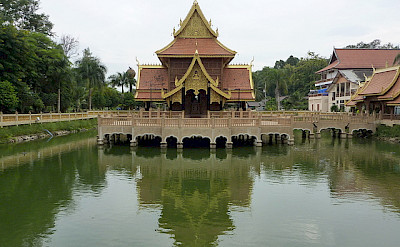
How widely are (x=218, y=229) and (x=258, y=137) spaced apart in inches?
554

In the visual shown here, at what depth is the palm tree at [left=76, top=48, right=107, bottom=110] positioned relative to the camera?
46438mm

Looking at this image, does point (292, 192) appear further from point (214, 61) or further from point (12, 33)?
point (12, 33)

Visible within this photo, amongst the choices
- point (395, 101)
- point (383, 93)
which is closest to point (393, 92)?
point (383, 93)

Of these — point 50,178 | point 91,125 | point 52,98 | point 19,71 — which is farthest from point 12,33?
point 50,178

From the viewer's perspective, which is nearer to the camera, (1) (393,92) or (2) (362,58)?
(1) (393,92)

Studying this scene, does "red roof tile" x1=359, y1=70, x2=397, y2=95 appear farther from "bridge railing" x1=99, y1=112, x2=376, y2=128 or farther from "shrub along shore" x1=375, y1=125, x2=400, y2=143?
"bridge railing" x1=99, y1=112, x2=376, y2=128

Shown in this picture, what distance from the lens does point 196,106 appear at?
84.9ft

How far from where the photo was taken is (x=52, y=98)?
34906 millimetres

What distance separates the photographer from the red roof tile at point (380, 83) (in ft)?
90.1

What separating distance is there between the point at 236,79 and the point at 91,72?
27.7m

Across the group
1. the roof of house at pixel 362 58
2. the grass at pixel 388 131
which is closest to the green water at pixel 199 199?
the grass at pixel 388 131

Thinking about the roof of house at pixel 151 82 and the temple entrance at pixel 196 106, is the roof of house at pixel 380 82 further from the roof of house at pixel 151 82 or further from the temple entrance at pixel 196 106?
the roof of house at pixel 151 82

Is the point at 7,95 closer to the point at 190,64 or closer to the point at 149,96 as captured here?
the point at 149,96

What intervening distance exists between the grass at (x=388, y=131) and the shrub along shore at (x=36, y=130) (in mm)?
29174
